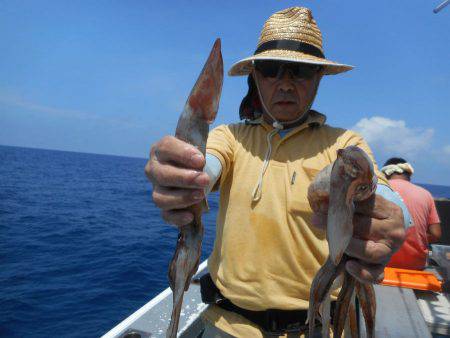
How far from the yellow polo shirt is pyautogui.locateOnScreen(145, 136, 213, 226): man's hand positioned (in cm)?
75

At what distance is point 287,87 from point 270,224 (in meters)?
1.13

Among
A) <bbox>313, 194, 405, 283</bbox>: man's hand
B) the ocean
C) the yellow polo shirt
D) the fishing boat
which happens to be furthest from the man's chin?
the ocean

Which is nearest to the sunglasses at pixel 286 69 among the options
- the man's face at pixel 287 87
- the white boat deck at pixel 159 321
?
the man's face at pixel 287 87

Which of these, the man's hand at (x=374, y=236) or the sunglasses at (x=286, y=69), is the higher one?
the sunglasses at (x=286, y=69)

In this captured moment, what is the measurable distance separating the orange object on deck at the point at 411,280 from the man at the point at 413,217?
0.52 metres

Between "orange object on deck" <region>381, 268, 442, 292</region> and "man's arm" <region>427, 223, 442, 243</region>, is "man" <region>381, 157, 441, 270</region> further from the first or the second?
"orange object on deck" <region>381, 268, 442, 292</region>

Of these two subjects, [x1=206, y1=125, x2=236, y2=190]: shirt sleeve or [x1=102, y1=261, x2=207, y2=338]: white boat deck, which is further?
[x1=102, y1=261, x2=207, y2=338]: white boat deck

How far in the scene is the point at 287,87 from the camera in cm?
280

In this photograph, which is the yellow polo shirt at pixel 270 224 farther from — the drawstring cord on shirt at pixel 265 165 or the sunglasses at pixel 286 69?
the sunglasses at pixel 286 69

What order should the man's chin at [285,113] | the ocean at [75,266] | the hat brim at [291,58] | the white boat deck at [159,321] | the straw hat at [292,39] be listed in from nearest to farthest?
1. the hat brim at [291,58]
2. the straw hat at [292,39]
3. the man's chin at [285,113]
4. the white boat deck at [159,321]
5. the ocean at [75,266]

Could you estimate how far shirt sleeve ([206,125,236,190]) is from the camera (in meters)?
2.61

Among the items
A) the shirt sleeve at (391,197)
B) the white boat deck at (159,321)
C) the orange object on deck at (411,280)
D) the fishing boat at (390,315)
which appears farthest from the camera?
the orange object on deck at (411,280)

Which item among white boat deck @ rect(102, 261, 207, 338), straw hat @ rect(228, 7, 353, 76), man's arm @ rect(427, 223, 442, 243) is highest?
straw hat @ rect(228, 7, 353, 76)

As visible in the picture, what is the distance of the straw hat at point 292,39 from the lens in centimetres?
275
